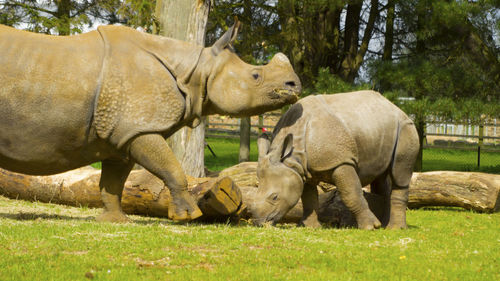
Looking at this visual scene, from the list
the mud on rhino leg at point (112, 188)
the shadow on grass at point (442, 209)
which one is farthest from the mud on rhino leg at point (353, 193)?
the shadow on grass at point (442, 209)

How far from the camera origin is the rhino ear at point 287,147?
7.27 m

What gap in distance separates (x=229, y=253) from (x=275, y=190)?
167 cm

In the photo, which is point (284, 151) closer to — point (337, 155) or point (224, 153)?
point (337, 155)

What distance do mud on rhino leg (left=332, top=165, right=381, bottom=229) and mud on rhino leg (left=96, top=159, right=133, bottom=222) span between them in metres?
2.49

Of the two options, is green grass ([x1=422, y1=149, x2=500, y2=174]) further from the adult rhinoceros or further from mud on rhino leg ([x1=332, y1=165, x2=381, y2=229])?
the adult rhinoceros

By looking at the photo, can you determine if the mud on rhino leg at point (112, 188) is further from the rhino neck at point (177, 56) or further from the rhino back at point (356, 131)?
the rhino back at point (356, 131)

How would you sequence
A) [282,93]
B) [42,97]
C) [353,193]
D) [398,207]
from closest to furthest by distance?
[42,97], [282,93], [353,193], [398,207]

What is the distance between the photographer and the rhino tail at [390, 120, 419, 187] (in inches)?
313

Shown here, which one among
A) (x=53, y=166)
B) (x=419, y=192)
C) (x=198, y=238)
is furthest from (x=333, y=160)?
(x=419, y=192)

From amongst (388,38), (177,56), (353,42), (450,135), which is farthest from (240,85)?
(450,135)

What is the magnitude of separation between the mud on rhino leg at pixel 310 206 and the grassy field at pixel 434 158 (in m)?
10.4

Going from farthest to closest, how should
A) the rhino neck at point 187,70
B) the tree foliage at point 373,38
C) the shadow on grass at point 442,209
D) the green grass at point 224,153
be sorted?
the green grass at point 224,153
the tree foliage at point 373,38
the shadow on grass at point 442,209
the rhino neck at point 187,70

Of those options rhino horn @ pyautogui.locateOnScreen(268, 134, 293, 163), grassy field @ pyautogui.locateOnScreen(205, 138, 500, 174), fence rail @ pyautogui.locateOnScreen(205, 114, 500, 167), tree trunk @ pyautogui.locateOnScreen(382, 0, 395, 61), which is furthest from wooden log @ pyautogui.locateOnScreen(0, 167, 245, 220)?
fence rail @ pyautogui.locateOnScreen(205, 114, 500, 167)

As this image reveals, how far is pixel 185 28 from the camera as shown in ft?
37.6
